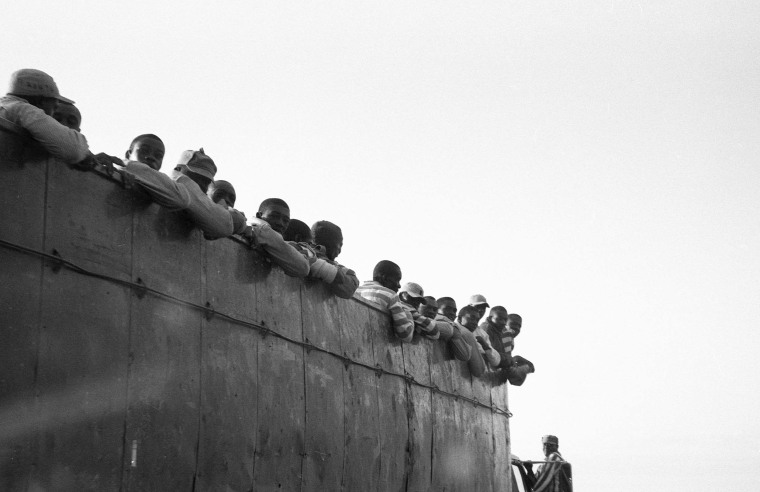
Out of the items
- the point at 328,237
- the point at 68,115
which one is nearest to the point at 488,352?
the point at 328,237

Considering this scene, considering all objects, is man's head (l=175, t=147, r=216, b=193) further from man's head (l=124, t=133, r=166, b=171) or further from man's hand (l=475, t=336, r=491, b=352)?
man's hand (l=475, t=336, r=491, b=352)

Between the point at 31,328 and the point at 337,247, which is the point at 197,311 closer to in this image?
the point at 31,328

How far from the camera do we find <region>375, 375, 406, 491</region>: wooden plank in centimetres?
964

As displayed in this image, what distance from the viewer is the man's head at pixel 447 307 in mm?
12768

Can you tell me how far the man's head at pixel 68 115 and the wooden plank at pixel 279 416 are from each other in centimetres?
244

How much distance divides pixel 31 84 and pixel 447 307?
8051 mm

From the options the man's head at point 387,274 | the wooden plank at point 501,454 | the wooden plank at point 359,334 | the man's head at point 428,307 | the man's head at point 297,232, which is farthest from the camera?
the wooden plank at point 501,454

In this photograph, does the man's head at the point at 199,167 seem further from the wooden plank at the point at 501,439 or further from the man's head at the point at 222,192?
the wooden plank at the point at 501,439

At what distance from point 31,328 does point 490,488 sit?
31.0 feet

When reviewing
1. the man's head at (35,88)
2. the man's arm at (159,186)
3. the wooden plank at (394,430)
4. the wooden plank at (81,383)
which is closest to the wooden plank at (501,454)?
the wooden plank at (394,430)

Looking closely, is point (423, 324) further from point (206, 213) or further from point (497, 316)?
point (206, 213)

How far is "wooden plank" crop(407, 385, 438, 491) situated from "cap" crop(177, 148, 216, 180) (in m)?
4.29

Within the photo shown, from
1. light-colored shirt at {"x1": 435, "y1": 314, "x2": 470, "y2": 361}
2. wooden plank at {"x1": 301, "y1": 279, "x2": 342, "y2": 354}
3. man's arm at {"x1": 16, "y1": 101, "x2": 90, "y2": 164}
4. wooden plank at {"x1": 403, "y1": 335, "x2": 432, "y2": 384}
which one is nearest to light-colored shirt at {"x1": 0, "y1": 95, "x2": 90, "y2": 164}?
man's arm at {"x1": 16, "y1": 101, "x2": 90, "y2": 164}

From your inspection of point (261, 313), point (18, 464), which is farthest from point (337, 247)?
point (18, 464)
